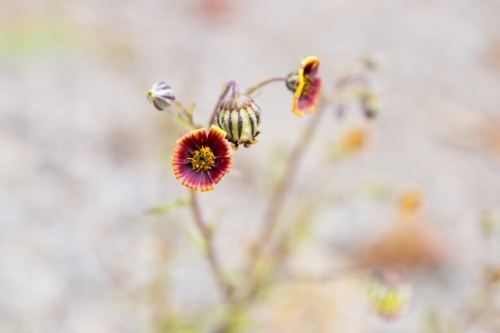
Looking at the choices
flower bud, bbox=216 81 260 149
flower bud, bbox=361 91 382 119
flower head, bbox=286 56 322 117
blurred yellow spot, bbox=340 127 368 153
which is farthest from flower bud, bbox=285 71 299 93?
blurred yellow spot, bbox=340 127 368 153

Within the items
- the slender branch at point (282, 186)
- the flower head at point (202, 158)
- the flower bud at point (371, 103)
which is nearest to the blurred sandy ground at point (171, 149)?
the slender branch at point (282, 186)

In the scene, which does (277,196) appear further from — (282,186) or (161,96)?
(161,96)

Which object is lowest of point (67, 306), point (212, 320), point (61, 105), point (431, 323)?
point (431, 323)

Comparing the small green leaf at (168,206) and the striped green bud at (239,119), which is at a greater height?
the small green leaf at (168,206)

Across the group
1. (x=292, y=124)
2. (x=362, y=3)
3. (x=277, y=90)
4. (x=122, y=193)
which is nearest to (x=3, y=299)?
(x=122, y=193)

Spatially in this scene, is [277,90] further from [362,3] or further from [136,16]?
[362,3]

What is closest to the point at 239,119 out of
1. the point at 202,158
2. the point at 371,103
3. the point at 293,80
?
the point at 202,158

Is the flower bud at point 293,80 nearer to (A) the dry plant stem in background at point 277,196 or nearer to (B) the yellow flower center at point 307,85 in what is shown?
(B) the yellow flower center at point 307,85
